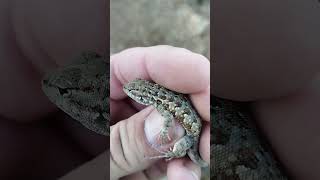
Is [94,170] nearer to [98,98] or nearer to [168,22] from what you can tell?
[98,98]

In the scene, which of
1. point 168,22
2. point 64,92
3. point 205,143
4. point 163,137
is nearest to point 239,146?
point 205,143

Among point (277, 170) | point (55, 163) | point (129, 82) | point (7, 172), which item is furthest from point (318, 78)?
point (7, 172)

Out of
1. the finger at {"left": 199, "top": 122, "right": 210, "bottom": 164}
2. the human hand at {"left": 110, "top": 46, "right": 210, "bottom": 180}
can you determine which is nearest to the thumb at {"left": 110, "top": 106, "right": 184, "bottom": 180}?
the human hand at {"left": 110, "top": 46, "right": 210, "bottom": 180}

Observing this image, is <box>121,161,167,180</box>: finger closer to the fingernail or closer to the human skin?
the fingernail

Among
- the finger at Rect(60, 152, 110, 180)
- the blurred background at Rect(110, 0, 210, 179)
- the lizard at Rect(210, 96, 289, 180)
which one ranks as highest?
the blurred background at Rect(110, 0, 210, 179)

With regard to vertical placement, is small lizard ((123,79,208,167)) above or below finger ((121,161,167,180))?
above
